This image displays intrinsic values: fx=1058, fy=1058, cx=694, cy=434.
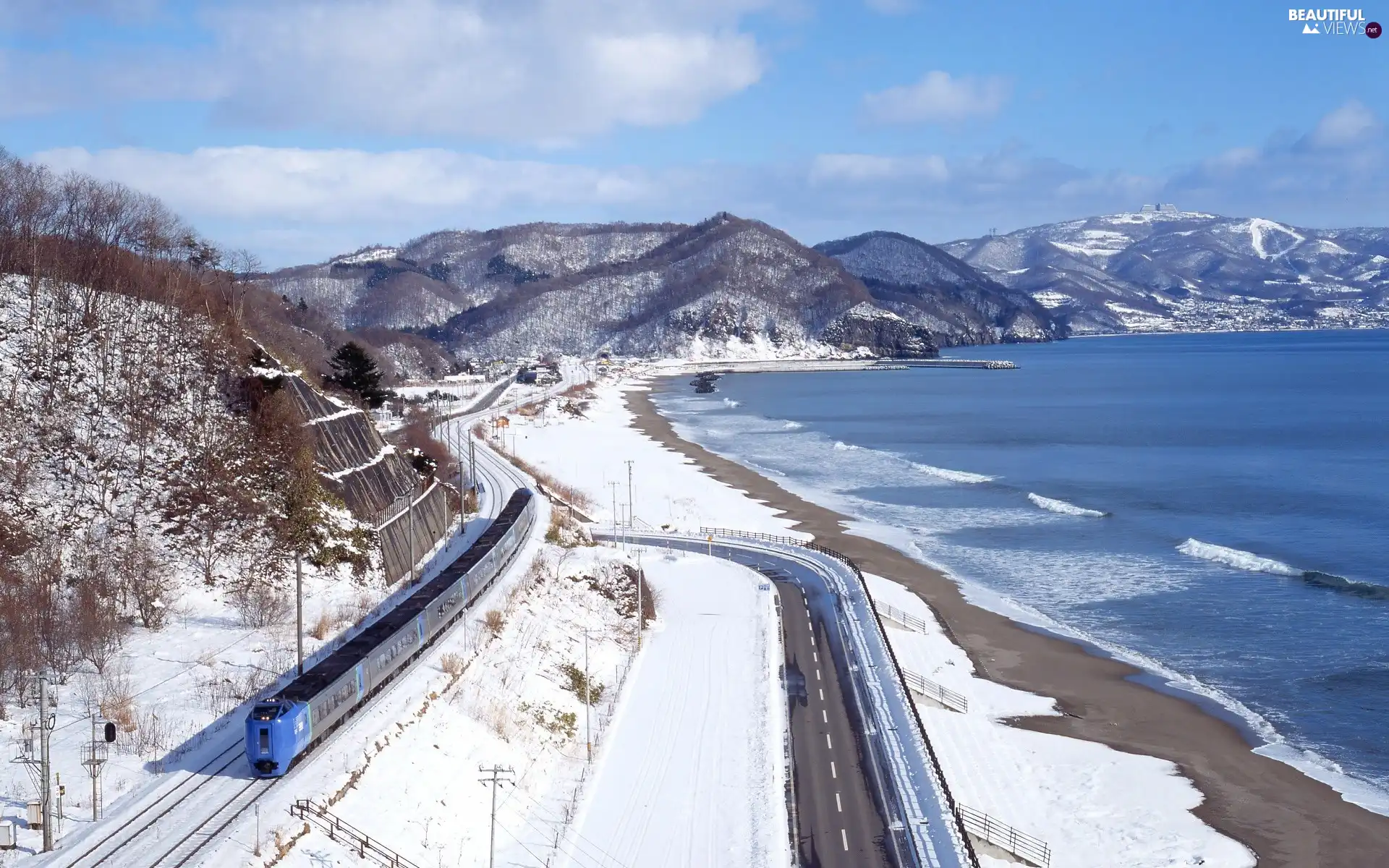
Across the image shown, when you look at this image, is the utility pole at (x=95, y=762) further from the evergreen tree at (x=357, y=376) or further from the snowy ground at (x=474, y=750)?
the evergreen tree at (x=357, y=376)

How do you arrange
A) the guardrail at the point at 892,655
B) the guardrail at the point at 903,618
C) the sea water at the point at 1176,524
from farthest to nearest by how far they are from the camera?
1. the guardrail at the point at 903,618
2. the sea water at the point at 1176,524
3. the guardrail at the point at 892,655

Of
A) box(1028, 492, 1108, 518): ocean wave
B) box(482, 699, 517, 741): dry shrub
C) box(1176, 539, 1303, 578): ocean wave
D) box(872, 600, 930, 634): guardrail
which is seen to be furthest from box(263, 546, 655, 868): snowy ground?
box(1028, 492, 1108, 518): ocean wave

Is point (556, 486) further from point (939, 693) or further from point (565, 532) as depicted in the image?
point (939, 693)

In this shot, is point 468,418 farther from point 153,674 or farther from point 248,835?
point 248,835

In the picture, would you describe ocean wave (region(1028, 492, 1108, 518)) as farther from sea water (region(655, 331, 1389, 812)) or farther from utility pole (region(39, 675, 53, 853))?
utility pole (region(39, 675, 53, 853))

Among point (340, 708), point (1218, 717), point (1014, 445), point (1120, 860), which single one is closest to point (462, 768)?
point (340, 708)

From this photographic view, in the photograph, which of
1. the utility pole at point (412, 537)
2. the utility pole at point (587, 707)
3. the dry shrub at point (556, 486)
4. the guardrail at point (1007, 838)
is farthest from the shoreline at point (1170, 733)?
the dry shrub at point (556, 486)

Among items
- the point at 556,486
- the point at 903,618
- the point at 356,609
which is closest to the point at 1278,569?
the point at 903,618
